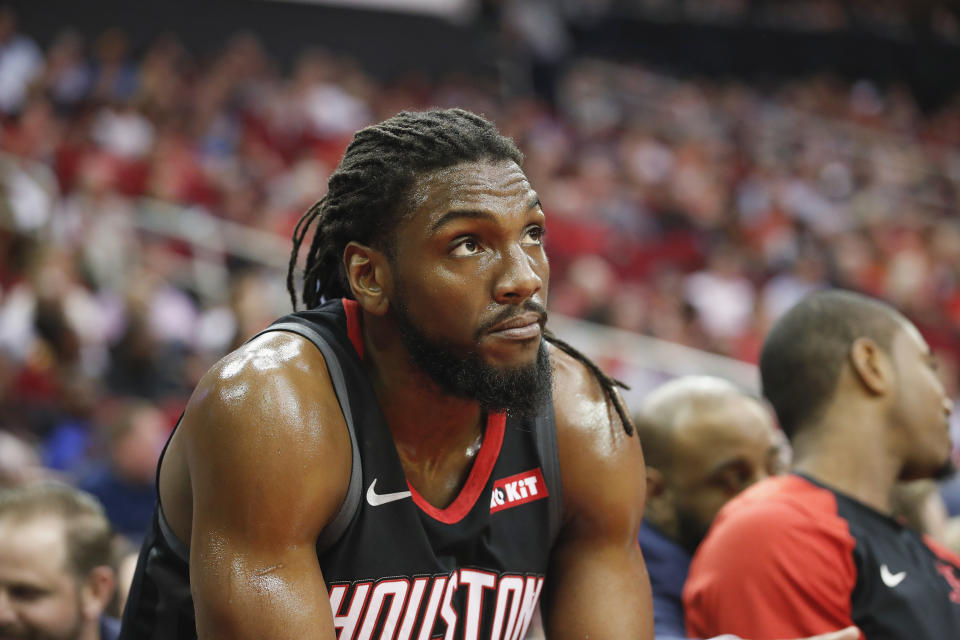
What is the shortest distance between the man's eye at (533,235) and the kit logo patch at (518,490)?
409 mm

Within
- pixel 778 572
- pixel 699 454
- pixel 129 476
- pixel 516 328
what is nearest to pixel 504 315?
pixel 516 328

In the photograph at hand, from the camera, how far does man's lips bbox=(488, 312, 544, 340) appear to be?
1633 mm

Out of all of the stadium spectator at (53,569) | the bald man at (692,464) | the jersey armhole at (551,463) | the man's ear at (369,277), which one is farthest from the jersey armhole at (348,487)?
the bald man at (692,464)

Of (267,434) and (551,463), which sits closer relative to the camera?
(267,434)

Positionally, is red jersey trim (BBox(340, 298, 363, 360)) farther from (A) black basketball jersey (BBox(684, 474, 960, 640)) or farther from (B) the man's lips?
(A) black basketball jersey (BBox(684, 474, 960, 640))

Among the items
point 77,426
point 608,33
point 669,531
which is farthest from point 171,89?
point 669,531

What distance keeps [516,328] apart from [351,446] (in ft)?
1.08

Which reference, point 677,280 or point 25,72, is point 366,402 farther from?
point 25,72

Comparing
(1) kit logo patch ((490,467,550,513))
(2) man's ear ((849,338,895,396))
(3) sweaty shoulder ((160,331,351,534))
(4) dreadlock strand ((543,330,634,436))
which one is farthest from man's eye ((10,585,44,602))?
(2) man's ear ((849,338,895,396))

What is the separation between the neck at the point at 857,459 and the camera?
225 cm

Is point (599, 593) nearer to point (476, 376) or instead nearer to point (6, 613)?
point (476, 376)

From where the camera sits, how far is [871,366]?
229 centimetres

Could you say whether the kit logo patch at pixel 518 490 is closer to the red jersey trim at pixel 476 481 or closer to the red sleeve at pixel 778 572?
the red jersey trim at pixel 476 481

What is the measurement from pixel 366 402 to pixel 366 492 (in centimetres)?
16
